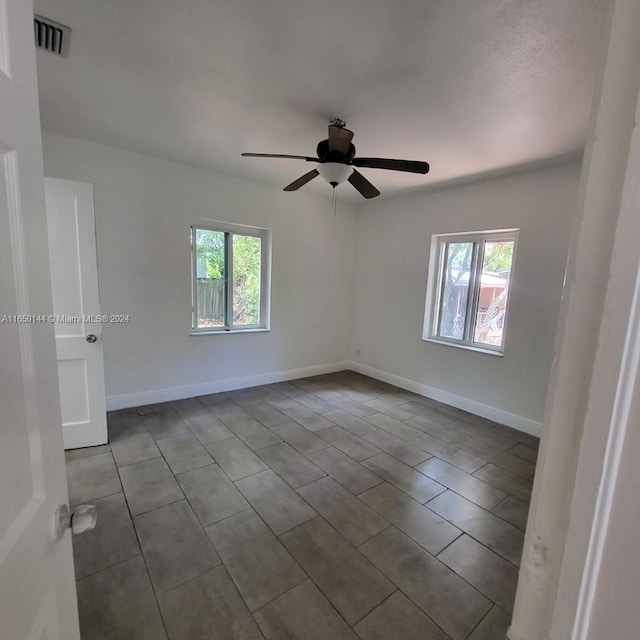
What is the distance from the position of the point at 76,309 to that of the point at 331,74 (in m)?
2.43

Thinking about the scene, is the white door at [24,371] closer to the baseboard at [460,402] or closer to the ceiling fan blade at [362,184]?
the ceiling fan blade at [362,184]

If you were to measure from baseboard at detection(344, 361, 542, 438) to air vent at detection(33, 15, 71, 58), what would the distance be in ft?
13.4

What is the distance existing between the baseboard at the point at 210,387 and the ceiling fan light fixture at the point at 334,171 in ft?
8.93

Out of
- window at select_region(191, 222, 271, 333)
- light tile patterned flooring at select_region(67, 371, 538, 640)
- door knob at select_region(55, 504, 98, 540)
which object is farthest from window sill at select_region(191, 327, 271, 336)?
door knob at select_region(55, 504, 98, 540)

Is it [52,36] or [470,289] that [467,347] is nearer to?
[470,289]

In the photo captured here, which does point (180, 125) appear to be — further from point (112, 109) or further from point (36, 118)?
point (36, 118)

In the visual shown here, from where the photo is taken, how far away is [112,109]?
7.61 feet

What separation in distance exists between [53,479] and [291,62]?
2047mm

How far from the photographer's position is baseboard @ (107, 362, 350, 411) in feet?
11.0

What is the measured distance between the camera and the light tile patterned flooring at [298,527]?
141cm

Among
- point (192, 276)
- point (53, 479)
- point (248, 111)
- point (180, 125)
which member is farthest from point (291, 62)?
point (192, 276)

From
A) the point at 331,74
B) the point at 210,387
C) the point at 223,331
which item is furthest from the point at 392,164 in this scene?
the point at 210,387

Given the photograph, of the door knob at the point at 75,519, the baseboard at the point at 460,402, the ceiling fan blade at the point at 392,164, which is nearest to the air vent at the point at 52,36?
the ceiling fan blade at the point at 392,164

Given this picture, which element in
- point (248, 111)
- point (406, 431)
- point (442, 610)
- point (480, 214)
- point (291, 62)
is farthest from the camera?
point (480, 214)
